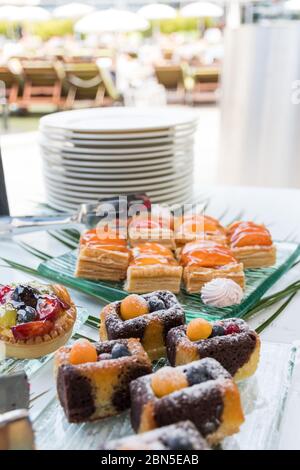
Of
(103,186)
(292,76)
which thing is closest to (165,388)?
(103,186)

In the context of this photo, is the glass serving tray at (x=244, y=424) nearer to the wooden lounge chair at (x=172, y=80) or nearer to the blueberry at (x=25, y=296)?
the blueberry at (x=25, y=296)

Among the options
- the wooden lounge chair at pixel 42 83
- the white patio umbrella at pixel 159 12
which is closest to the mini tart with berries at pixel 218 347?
the wooden lounge chair at pixel 42 83

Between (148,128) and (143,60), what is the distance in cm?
897

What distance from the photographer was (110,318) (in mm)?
853

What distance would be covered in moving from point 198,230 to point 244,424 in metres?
0.59

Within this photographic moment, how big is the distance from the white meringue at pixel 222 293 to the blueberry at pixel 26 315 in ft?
1.05

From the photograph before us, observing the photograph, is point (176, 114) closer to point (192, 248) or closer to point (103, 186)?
point (103, 186)

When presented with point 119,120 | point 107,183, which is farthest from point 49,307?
point 119,120

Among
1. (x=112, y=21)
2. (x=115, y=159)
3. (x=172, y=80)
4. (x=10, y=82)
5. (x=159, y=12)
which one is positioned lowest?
(x=172, y=80)

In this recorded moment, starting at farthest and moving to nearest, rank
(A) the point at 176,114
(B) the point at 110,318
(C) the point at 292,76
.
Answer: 1. (C) the point at 292,76
2. (A) the point at 176,114
3. (B) the point at 110,318

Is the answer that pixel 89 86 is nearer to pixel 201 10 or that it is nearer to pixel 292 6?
pixel 201 10

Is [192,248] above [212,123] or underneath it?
above

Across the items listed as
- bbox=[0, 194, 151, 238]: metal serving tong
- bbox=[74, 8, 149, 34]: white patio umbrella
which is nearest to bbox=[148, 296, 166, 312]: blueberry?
bbox=[0, 194, 151, 238]: metal serving tong

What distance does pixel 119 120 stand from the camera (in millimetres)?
1676
